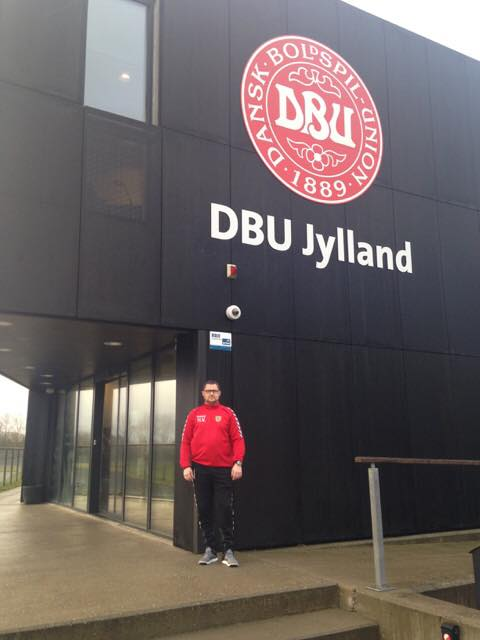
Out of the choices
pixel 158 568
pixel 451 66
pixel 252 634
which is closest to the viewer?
pixel 252 634

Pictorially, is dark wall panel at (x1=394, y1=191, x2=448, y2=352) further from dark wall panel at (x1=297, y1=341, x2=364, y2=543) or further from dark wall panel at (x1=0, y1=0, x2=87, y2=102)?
dark wall panel at (x1=0, y1=0, x2=87, y2=102)

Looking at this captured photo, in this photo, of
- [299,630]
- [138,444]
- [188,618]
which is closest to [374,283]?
[138,444]

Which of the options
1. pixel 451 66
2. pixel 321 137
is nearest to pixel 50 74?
pixel 321 137

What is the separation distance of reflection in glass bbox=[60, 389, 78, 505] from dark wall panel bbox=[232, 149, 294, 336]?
564cm

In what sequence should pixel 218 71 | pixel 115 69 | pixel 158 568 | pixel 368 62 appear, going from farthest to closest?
pixel 368 62
pixel 218 71
pixel 115 69
pixel 158 568

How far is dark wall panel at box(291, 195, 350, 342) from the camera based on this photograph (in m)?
6.75

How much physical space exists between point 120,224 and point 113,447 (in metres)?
4.11

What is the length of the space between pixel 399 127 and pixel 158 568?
21.3 feet

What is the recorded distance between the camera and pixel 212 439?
17.2 ft

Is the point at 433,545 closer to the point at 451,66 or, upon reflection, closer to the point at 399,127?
the point at 399,127

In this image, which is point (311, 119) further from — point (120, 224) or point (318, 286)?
point (120, 224)

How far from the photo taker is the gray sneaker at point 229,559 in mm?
4941

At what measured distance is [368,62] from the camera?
799cm

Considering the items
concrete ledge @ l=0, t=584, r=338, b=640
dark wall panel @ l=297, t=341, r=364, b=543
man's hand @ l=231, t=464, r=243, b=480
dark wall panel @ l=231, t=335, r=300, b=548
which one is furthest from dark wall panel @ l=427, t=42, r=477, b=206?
concrete ledge @ l=0, t=584, r=338, b=640
